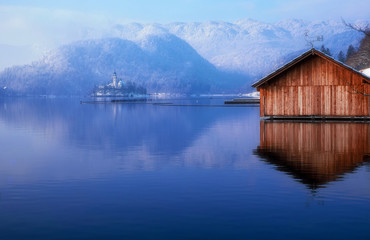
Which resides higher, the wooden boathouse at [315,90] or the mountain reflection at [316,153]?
the wooden boathouse at [315,90]

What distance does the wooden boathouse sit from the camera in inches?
1729

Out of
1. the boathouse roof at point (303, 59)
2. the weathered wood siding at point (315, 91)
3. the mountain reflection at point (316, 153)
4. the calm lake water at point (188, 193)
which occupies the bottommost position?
the calm lake water at point (188, 193)

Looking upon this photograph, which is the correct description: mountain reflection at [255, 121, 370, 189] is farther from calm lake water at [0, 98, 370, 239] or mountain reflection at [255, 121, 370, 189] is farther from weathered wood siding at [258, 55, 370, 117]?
weathered wood siding at [258, 55, 370, 117]

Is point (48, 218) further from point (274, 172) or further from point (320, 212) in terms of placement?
point (274, 172)

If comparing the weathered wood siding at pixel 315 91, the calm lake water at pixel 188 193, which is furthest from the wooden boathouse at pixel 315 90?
the calm lake water at pixel 188 193

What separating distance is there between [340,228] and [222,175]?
6.68 metres

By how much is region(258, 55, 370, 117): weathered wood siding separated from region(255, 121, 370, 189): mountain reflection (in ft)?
43.1

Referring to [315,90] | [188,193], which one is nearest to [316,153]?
[188,193]

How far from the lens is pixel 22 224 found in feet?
32.8

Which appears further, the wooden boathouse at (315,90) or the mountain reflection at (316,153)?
the wooden boathouse at (315,90)

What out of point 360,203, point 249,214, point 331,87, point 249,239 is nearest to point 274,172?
point 360,203

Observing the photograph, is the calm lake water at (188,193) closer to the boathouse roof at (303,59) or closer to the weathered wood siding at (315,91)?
the boathouse roof at (303,59)

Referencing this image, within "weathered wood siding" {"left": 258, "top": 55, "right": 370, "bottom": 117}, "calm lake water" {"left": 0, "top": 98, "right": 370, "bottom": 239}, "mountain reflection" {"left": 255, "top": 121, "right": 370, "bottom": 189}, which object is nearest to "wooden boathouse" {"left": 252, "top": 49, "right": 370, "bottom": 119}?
"weathered wood siding" {"left": 258, "top": 55, "right": 370, "bottom": 117}

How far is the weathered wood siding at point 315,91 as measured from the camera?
44062 mm
